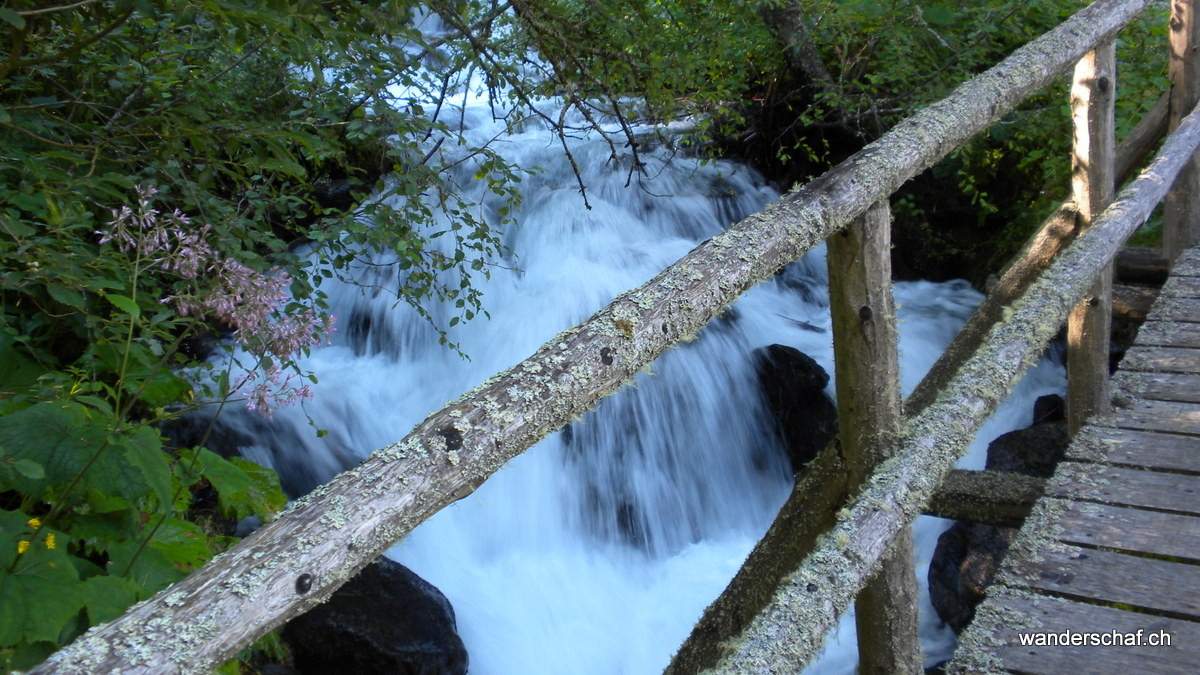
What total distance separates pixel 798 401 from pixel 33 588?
451 centimetres

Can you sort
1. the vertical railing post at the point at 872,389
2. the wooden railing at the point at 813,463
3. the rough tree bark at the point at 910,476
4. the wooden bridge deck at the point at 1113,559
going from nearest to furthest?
1. the wooden railing at the point at 813,463
2. the rough tree bark at the point at 910,476
3. the wooden bridge deck at the point at 1113,559
4. the vertical railing post at the point at 872,389

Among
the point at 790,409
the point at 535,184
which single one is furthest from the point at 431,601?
the point at 535,184

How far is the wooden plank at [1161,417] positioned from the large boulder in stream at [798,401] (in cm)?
265

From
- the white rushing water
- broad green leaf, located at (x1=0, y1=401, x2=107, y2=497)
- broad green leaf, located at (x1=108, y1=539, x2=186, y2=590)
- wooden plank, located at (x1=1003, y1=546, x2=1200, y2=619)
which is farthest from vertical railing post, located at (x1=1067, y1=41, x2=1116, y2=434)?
broad green leaf, located at (x1=0, y1=401, x2=107, y2=497)

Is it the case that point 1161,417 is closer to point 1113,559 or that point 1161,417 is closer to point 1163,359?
point 1163,359

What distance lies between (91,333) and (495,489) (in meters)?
3.00

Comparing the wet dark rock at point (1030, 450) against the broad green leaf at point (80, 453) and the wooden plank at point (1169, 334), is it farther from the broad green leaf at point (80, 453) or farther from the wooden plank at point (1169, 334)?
the broad green leaf at point (80, 453)

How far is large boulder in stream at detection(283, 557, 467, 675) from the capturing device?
12.0 feet

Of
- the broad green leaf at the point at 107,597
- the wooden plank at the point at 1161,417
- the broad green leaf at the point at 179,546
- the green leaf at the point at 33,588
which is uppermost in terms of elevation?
the green leaf at the point at 33,588

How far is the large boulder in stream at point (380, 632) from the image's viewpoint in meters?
3.64

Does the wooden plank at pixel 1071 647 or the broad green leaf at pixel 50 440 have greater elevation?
the broad green leaf at pixel 50 440

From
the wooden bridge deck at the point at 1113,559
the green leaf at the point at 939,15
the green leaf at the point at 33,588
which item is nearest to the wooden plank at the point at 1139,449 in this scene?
the wooden bridge deck at the point at 1113,559

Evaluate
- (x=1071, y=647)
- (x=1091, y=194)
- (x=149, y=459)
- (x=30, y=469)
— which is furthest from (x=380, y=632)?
(x=1091, y=194)

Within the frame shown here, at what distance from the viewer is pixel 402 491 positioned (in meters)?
0.97
